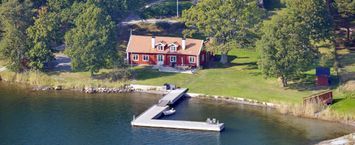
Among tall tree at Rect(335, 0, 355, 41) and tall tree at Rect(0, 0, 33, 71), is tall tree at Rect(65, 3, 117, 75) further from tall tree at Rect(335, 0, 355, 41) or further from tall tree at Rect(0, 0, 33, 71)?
tall tree at Rect(335, 0, 355, 41)

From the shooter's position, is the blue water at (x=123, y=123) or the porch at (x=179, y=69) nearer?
the blue water at (x=123, y=123)

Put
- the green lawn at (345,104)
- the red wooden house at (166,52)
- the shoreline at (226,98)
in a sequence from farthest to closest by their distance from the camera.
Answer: the red wooden house at (166,52) → the shoreline at (226,98) → the green lawn at (345,104)

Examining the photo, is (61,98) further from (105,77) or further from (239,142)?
(239,142)

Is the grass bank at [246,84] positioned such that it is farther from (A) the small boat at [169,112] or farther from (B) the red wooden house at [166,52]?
(A) the small boat at [169,112]

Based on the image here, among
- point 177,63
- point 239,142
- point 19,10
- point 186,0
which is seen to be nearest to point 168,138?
point 239,142

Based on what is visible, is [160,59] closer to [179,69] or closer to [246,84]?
[179,69]

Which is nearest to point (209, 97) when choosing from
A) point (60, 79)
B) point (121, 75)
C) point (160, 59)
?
point (121, 75)

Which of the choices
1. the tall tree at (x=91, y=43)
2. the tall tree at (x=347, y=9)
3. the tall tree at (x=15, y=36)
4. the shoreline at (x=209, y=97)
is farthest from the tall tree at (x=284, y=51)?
the tall tree at (x=15, y=36)
